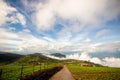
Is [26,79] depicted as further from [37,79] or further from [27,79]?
[37,79]

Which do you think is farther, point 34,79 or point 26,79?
point 34,79

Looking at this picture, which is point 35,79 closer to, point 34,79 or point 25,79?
point 34,79

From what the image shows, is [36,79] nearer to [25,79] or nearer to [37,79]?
[37,79]

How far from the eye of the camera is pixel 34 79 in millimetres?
23844

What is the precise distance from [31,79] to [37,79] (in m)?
1.01

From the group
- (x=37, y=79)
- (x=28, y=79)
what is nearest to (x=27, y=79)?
(x=28, y=79)

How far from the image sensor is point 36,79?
77.8 feet

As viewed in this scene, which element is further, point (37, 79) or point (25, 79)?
point (37, 79)

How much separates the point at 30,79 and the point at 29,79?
18 centimetres

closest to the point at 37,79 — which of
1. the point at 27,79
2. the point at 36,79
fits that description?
the point at 36,79

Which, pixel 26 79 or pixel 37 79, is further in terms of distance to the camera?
pixel 37 79

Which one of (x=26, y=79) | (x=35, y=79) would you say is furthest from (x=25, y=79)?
A: (x=35, y=79)

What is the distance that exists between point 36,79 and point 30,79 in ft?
3.29

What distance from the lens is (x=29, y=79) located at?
2327 centimetres
